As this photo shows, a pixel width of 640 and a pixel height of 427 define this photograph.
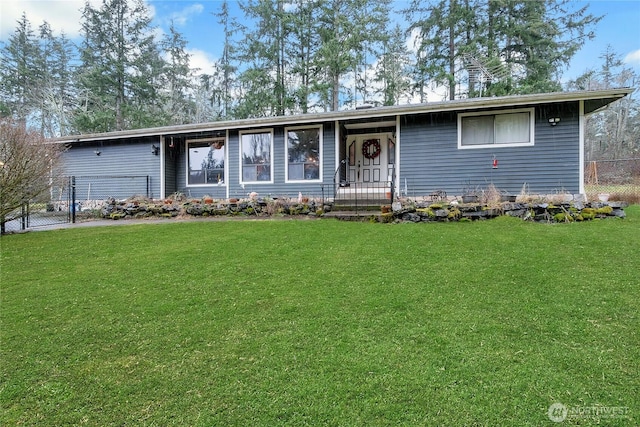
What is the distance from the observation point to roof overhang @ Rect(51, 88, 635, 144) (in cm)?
761

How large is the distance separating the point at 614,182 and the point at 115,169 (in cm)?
1966

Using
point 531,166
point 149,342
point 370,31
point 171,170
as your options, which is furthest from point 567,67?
point 149,342

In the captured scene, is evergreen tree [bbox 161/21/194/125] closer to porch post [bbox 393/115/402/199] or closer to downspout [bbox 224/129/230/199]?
downspout [bbox 224/129/230/199]

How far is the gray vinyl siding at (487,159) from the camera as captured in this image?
8164 mm

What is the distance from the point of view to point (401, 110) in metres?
8.99

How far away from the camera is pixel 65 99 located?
23.4 m

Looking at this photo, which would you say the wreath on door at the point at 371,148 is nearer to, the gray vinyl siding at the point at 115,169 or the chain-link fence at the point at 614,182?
the chain-link fence at the point at 614,182

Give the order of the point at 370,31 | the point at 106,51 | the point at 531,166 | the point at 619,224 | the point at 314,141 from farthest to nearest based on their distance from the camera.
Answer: the point at 106,51 → the point at 370,31 → the point at 314,141 → the point at 531,166 → the point at 619,224

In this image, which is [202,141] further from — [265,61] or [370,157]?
[265,61]

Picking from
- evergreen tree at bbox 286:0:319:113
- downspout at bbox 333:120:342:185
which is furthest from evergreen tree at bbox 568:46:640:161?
downspout at bbox 333:120:342:185

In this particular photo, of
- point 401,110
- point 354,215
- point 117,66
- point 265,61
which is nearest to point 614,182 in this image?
point 401,110

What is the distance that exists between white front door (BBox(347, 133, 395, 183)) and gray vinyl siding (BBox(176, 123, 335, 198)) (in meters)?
1.26

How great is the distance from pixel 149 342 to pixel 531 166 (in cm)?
933

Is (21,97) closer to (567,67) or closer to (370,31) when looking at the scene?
(370,31)
